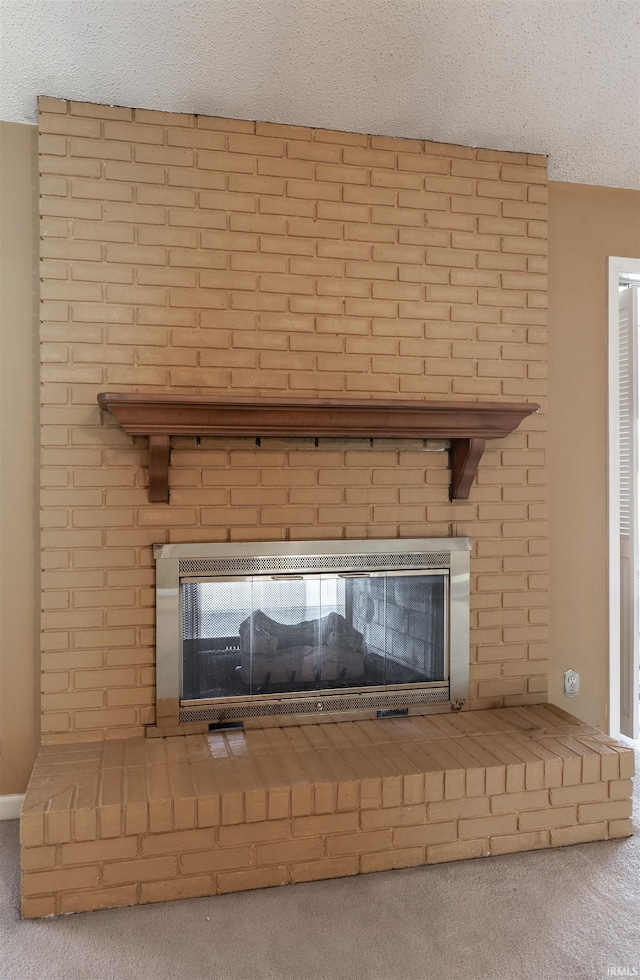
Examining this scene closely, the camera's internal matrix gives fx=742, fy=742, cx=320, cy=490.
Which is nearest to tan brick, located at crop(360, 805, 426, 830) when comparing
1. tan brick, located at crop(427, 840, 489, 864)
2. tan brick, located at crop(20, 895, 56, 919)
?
tan brick, located at crop(427, 840, 489, 864)

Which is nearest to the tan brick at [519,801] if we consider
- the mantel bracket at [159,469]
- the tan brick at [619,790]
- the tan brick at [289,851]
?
the tan brick at [619,790]

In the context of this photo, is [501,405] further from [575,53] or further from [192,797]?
[192,797]

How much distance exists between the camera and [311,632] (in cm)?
272

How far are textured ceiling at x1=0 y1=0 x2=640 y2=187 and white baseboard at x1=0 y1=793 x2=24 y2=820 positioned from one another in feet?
7.54

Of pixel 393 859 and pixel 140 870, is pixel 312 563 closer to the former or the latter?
pixel 393 859

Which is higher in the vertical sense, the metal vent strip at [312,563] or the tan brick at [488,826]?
the metal vent strip at [312,563]

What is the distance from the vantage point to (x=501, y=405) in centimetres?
258

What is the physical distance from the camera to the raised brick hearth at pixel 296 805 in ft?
6.73

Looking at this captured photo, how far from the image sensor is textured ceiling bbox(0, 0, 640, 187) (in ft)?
6.52

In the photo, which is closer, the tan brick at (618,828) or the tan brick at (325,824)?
the tan brick at (325,824)

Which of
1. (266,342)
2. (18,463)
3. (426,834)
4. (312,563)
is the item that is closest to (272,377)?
(266,342)

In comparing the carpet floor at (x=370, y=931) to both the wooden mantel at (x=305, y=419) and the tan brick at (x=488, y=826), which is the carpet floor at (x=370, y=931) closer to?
the tan brick at (x=488, y=826)

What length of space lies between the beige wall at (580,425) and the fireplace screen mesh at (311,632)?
61 cm

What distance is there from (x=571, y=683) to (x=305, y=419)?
1.60 meters
